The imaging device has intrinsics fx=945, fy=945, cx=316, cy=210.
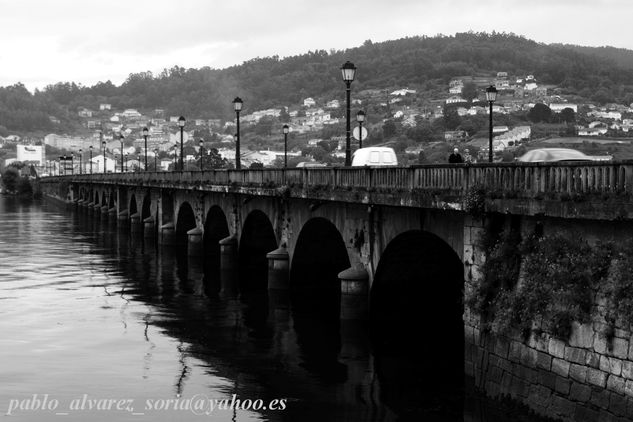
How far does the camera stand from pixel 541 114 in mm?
97688

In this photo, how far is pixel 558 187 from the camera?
54.2ft

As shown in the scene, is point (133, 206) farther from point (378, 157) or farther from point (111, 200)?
point (378, 157)

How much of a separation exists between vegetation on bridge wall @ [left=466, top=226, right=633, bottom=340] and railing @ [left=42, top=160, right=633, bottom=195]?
36.6 inches

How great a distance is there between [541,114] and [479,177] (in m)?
81.6

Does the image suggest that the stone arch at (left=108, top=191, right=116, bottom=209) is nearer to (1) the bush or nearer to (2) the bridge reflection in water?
(2) the bridge reflection in water

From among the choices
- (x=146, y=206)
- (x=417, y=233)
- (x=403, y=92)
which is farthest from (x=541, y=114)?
(x=403, y=92)

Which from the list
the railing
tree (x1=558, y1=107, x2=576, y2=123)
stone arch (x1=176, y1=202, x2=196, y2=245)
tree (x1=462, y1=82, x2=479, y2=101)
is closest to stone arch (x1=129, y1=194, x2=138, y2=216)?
stone arch (x1=176, y1=202, x2=196, y2=245)

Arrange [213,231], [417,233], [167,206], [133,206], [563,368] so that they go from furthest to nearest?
1. [133,206]
2. [167,206]
3. [213,231]
4. [417,233]
5. [563,368]

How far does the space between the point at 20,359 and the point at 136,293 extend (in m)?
13.1

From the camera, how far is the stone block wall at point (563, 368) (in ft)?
47.6

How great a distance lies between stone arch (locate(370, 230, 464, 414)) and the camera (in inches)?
904

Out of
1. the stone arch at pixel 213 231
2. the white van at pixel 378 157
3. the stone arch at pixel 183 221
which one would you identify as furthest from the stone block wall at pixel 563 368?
the stone arch at pixel 183 221

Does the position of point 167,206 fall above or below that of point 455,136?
below

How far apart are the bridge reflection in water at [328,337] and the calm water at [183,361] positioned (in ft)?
0.19
